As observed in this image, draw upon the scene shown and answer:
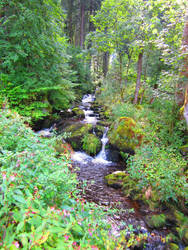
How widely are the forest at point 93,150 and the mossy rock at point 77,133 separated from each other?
2.2 inches

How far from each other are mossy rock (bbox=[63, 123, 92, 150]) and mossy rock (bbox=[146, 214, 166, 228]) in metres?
4.91

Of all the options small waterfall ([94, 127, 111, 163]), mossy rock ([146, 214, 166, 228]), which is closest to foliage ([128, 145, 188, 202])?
mossy rock ([146, 214, 166, 228])

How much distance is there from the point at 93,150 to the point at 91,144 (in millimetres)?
342

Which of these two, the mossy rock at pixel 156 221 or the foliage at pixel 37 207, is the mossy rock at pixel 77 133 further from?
the foliage at pixel 37 207

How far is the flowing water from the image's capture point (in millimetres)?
3381

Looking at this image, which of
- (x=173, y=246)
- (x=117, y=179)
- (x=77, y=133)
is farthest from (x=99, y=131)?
(x=173, y=246)

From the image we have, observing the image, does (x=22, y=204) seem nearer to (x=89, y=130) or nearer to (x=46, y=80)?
(x=46, y=80)

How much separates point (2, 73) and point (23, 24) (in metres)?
2.41

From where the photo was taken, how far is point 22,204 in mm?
1218

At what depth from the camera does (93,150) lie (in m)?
7.78

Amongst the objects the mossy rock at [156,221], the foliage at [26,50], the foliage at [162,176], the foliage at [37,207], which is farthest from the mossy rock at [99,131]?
the foliage at [37,207]

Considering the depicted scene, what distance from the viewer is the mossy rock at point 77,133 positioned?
8.03 m

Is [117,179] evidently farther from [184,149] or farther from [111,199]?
[184,149]

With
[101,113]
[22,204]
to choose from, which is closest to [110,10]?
[101,113]
